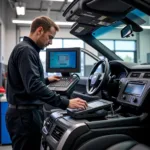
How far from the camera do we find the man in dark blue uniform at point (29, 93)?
1.81 meters

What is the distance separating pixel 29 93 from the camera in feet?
5.95

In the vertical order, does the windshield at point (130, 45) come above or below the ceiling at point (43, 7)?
below

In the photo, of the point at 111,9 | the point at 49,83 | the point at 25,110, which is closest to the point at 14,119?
the point at 25,110

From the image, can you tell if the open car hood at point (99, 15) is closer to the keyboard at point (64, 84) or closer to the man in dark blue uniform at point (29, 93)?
the man in dark blue uniform at point (29, 93)

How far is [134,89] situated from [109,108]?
0.24 metres

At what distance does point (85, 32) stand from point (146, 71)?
0.90 metres

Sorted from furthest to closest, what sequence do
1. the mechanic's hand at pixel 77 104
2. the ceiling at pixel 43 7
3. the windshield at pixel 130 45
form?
the windshield at pixel 130 45
the ceiling at pixel 43 7
the mechanic's hand at pixel 77 104

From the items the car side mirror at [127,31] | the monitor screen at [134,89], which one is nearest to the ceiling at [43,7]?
the car side mirror at [127,31]

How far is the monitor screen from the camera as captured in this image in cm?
187

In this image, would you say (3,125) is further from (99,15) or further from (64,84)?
(99,15)

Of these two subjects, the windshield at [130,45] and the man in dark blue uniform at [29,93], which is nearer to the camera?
the man in dark blue uniform at [29,93]

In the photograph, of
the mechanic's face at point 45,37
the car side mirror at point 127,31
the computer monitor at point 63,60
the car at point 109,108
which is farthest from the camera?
the computer monitor at point 63,60

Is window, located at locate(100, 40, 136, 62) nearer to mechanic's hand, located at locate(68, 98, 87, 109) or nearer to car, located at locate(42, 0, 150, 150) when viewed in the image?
car, located at locate(42, 0, 150, 150)

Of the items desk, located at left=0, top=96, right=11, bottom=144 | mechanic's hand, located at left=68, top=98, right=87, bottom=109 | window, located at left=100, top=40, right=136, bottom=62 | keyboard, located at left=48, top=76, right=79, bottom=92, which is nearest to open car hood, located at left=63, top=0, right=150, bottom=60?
Result: keyboard, located at left=48, top=76, right=79, bottom=92
